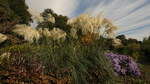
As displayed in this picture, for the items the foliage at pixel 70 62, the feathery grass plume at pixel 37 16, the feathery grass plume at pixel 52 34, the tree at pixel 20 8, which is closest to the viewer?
the foliage at pixel 70 62

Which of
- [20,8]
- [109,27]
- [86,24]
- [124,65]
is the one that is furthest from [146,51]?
[20,8]

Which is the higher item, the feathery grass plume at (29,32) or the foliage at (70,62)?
the feathery grass plume at (29,32)

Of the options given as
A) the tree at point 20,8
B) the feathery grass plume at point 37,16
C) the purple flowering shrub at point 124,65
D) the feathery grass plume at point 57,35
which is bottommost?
the purple flowering shrub at point 124,65

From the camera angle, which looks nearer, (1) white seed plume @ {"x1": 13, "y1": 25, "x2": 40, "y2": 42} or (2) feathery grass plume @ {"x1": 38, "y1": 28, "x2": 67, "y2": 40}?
(1) white seed plume @ {"x1": 13, "y1": 25, "x2": 40, "y2": 42}

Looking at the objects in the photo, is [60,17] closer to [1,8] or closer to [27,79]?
[1,8]

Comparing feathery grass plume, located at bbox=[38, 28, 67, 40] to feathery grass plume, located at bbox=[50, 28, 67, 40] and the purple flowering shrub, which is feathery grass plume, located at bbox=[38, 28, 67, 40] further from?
the purple flowering shrub

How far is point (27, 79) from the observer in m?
4.23

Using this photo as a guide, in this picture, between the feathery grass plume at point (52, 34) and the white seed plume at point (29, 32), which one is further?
the feathery grass plume at point (52, 34)

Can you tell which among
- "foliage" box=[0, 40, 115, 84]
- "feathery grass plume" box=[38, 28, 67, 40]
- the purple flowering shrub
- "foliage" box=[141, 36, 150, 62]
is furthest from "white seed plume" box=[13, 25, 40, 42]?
"foliage" box=[141, 36, 150, 62]

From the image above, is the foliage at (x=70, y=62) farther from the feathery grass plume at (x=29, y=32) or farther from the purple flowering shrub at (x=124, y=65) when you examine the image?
the purple flowering shrub at (x=124, y=65)

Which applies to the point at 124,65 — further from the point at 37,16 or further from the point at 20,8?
the point at 20,8

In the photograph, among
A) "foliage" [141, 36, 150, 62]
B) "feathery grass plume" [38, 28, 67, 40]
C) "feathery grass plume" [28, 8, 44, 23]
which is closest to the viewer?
"feathery grass plume" [38, 28, 67, 40]

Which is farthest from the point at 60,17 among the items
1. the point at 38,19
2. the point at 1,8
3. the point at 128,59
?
the point at 38,19

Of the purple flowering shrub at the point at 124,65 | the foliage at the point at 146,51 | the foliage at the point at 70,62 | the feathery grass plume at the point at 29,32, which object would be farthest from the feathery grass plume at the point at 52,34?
the foliage at the point at 146,51
